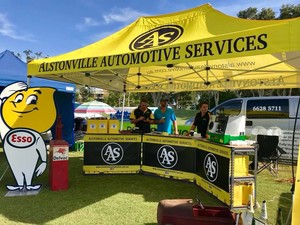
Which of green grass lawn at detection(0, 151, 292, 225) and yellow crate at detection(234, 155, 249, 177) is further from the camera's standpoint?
yellow crate at detection(234, 155, 249, 177)

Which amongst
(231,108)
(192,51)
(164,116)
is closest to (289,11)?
(231,108)

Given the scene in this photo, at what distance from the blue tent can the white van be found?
5277mm

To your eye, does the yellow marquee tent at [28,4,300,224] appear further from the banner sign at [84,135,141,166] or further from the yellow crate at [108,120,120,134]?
the banner sign at [84,135,141,166]

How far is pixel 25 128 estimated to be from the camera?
509cm

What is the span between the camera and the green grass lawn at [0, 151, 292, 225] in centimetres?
391

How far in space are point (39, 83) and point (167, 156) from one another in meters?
4.91

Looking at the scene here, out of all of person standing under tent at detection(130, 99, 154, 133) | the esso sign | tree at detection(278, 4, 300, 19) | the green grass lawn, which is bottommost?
the green grass lawn

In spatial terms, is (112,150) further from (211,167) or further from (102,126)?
(211,167)

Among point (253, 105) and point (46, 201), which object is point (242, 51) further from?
point (253, 105)

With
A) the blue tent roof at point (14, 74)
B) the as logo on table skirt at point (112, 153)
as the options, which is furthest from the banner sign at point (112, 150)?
the blue tent roof at point (14, 74)

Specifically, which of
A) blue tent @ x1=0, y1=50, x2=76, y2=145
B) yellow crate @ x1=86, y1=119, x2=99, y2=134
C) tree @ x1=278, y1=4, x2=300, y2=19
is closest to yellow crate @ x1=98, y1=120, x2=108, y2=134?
yellow crate @ x1=86, y1=119, x2=99, y2=134

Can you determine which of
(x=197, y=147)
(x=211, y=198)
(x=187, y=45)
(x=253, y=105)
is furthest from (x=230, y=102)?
(x=187, y=45)

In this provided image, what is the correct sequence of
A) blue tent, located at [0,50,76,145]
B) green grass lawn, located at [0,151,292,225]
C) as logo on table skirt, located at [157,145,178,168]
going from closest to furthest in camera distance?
green grass lawn, located at [0,151,292,225] < as logo on table skirt, located at [157,145,178,168] < blue tent, located at [0,50,76,145]

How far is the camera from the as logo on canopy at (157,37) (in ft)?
16.1
